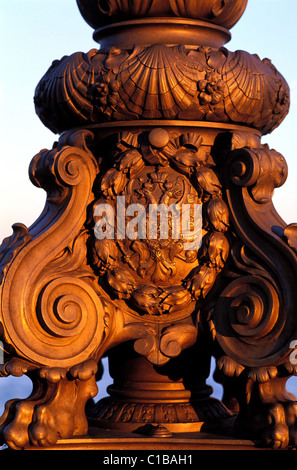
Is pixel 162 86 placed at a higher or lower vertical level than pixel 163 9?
lower

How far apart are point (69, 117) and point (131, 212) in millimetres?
693

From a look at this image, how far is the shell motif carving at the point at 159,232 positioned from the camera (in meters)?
5.75

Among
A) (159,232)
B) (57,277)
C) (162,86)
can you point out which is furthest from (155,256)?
(162,86)

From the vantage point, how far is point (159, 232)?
5.74m

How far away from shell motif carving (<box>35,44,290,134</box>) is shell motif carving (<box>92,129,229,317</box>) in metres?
0.17

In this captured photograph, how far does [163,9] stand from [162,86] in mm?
533

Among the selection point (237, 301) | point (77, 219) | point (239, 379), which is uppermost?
point (77, 219)

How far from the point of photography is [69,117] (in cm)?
595

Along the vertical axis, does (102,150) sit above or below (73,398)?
above

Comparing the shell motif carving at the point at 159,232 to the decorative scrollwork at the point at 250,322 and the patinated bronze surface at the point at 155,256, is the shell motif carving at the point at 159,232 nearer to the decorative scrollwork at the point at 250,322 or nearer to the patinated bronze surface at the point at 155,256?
the patinated bronze surface at the point at 155,256

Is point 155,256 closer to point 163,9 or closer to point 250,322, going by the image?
point 250,322

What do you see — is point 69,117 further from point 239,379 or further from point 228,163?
point 239,379
